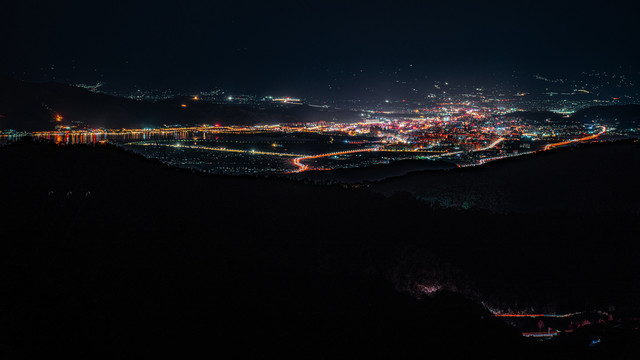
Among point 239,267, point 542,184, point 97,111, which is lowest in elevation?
point 239,267

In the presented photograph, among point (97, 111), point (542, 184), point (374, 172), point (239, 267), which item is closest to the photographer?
point (239, 267)

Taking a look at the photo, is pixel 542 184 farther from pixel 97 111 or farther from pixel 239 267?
pixel 97 111

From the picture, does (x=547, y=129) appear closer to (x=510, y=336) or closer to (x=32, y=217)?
(x=510, y=336)

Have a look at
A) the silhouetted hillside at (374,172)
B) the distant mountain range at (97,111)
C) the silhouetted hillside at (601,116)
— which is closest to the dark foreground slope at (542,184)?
the silhouetted hillside at (374,172)

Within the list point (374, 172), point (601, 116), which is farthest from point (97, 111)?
point (601, 116)

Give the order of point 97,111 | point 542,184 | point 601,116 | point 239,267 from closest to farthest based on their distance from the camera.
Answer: point 239,267 < point 542,184 < point 601,116 < point 97,111

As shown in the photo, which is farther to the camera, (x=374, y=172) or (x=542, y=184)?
(x=374, y=172)

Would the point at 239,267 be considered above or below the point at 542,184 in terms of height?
below
